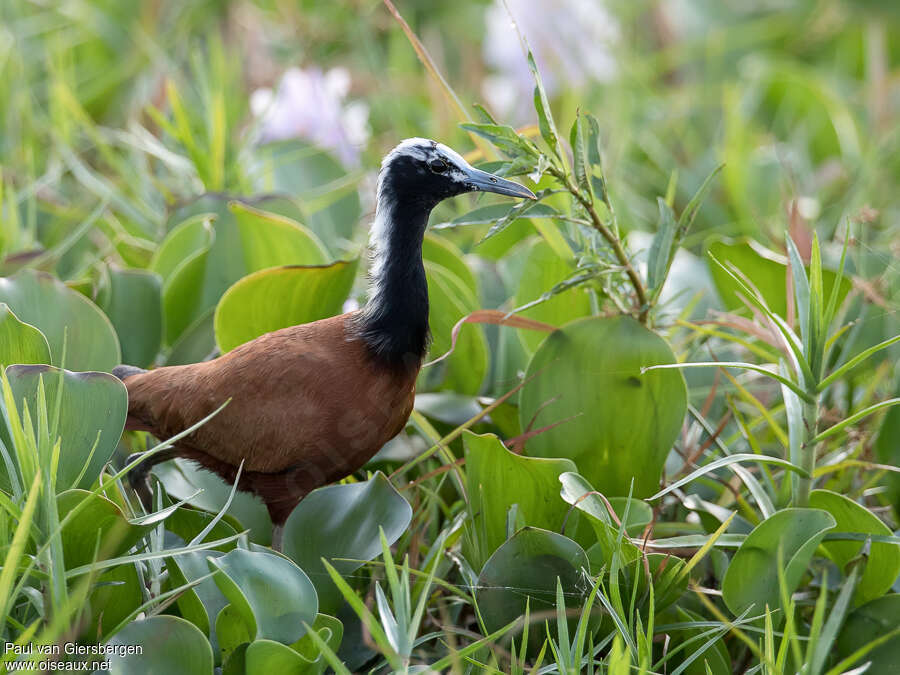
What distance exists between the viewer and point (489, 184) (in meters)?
1.46

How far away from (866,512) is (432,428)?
0.70 m

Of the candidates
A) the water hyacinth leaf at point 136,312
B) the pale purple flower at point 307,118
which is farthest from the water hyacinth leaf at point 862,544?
the pale purple flower at point 307,118

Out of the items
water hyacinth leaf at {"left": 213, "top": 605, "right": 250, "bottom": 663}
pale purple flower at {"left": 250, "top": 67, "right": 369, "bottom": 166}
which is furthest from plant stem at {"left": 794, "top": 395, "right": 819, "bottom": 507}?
pale purple flower at {"left": 250, "top": 67, "right": 369, "bottom": 166}

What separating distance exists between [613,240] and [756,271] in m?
0.56

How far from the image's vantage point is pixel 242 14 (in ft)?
12.8

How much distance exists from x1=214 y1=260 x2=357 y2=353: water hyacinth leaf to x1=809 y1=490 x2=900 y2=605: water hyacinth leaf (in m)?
0.85

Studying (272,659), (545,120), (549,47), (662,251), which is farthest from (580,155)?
(549,47)

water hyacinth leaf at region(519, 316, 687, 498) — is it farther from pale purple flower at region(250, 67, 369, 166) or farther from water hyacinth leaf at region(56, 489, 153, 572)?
pale purple flower at region(250, 67, 369, 166)

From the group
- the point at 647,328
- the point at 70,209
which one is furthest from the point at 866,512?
the point at 70,209

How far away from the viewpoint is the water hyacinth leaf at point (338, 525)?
147 centimetres

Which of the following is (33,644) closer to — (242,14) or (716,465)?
(716,465)

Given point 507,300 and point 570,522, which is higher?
point 507,300

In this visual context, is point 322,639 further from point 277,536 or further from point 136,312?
point 136,312

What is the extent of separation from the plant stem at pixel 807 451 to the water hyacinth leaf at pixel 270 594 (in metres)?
0.74
